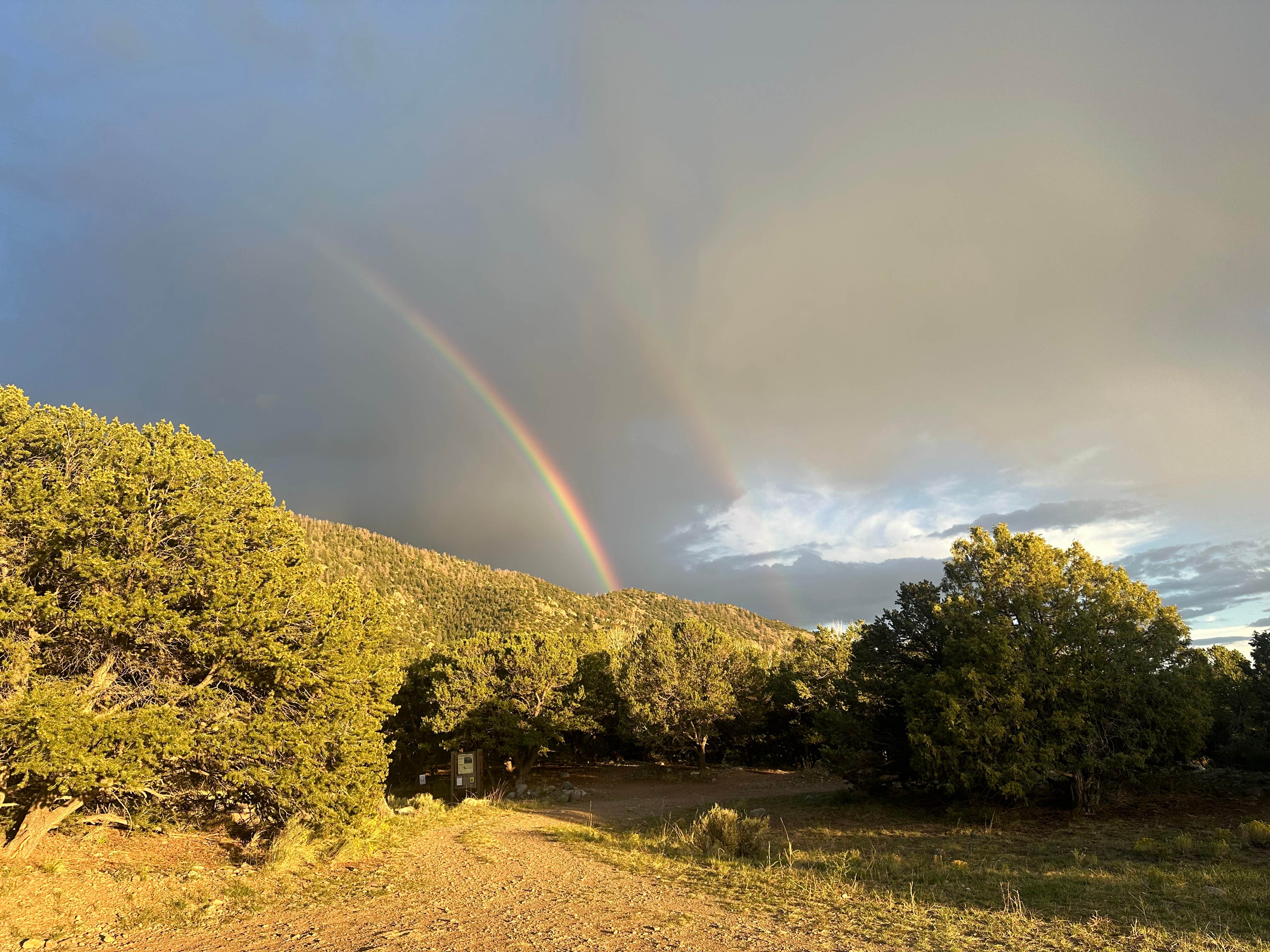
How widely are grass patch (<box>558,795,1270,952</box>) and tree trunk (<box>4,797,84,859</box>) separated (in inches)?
426

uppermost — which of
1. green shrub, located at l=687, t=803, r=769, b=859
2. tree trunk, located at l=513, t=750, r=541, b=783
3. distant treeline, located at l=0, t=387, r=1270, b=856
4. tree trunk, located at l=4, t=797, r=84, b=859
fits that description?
distant treeline, located at l=0, t=387, r=1270, b=856

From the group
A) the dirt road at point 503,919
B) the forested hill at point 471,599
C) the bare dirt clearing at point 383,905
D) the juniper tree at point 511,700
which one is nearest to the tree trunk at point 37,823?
the bare dirt clearing at point 383,905

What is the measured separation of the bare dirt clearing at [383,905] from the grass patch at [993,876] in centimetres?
122

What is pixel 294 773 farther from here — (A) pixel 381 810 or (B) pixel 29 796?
(A) pixel 381 810

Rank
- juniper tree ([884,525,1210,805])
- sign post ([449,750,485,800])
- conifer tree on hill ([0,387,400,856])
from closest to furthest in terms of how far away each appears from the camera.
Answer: conifer tree on hill ([0,387,400,856]) → juniper tree ([884,525,1210,805]) → sign post ([449,750,485,800])

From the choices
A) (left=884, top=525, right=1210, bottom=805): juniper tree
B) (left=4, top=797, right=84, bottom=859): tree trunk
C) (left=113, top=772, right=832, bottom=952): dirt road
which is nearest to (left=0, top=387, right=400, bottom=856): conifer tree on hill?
(left=4, top=797, right=84, bottom=859): tree trunk

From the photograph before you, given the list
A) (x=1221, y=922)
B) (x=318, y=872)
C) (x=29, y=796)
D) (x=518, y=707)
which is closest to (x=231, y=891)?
(x=318, y=872)

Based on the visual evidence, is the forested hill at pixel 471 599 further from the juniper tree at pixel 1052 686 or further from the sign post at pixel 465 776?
the juniper tree at pixel 1052 686

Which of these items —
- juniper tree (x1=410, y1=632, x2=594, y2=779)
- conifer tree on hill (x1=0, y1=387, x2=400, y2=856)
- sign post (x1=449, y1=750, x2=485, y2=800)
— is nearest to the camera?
conifer tree on hill (x1=0, y1=387, x2=400, y2=856)

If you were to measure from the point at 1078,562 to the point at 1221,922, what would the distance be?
587 inches

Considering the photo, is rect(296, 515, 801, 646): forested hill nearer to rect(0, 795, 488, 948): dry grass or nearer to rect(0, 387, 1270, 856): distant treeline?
rect(0, 387, 1270, 856): distant treeline

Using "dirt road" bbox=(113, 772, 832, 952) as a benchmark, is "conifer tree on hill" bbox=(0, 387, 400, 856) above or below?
above

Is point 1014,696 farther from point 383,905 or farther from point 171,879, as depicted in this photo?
point 171,879

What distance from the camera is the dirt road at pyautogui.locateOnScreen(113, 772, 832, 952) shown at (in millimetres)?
8352
